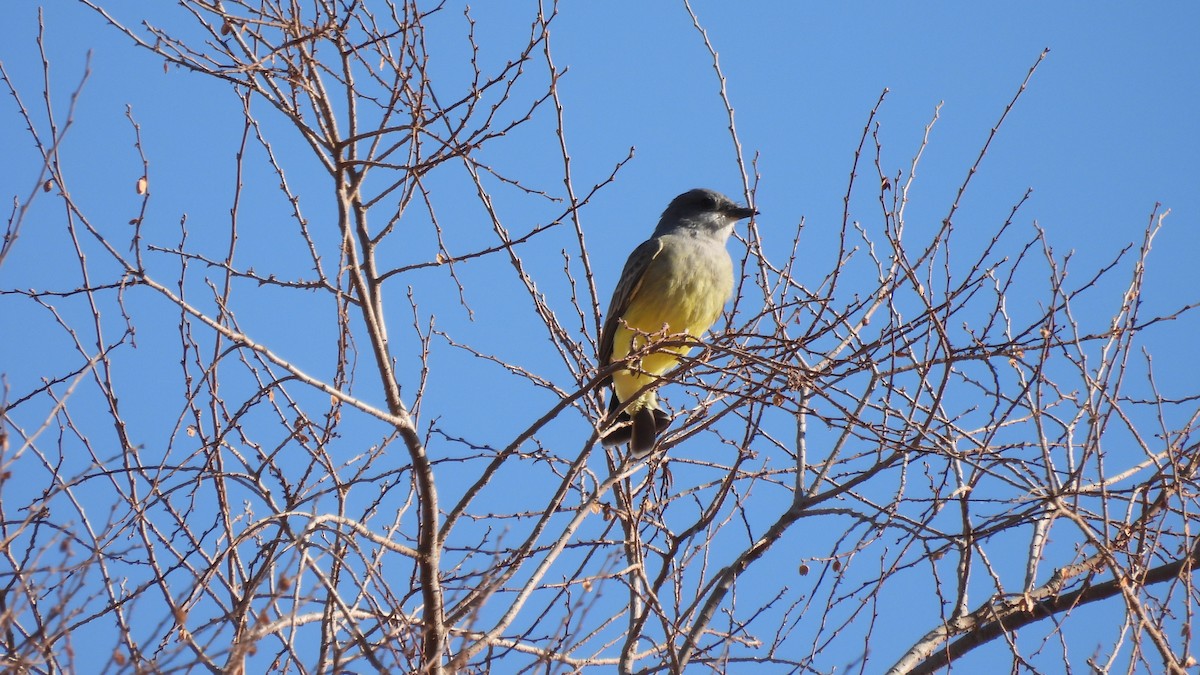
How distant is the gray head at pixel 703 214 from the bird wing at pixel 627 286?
0.99 feet

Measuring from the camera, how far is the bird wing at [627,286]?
6775mm

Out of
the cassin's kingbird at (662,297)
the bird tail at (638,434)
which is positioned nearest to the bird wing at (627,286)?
the cassin's kingbird at (662,297)

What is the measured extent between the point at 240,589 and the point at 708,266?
319 centimetres

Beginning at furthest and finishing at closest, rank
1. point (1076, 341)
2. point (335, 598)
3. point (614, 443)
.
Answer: point (614, 443) < point (1076, 341) < point (335, 598)

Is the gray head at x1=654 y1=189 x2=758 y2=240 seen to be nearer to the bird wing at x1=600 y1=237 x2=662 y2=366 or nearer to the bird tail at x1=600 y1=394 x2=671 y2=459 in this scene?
the bird wing at x1=600 y1=237 x2=662 y2=366

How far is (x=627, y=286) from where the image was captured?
7074mm

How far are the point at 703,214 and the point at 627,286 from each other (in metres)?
0.81

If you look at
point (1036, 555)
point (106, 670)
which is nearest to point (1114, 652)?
point (1036, 555)

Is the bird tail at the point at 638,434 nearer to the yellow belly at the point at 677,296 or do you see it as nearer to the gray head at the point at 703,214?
the yellow belly at the point at 677,296

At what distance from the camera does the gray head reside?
7.42m

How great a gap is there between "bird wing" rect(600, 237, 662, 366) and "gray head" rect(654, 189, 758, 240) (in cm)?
30

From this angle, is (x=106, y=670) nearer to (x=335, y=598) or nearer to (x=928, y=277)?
(x=335, y=598)

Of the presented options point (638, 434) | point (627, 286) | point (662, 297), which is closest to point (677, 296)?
point (662, 297)

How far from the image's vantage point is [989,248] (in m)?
4.74
